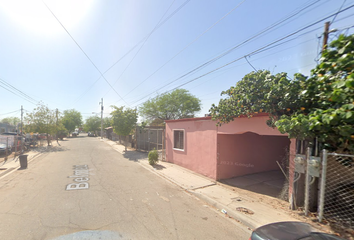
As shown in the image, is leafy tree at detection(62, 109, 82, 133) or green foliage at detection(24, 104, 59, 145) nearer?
green foliage at detection(24, 104, 59, 145)

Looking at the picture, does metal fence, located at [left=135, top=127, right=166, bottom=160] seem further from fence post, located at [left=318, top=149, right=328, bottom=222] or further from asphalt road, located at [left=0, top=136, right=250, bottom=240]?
fence post, located at [left=318, top=149, right=328, bottom=222]

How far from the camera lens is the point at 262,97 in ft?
17.4

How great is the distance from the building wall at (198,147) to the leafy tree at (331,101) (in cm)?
406

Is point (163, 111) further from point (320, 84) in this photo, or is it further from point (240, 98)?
point (320, 84)

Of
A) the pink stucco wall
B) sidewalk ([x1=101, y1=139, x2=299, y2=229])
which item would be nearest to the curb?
sidewalk ([x1=101, y1=139, x2=299, y2=229])

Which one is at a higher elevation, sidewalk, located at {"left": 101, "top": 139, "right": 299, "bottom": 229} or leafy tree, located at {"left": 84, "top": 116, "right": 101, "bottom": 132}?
leafy tree, located at {"left": 84, "top": 116, "right": 101, "bottom": 132}

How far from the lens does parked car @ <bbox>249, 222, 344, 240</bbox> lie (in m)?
2.07

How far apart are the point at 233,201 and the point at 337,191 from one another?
255 centimetres

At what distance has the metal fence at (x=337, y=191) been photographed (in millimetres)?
3816

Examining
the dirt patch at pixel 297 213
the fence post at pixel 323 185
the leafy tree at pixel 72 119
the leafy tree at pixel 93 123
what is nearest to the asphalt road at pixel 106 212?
the dirt patch at pixel 297 213

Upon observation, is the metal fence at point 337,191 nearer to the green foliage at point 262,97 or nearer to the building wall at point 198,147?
the green foliage at point 262,97

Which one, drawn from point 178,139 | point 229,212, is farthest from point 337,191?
point 178,139

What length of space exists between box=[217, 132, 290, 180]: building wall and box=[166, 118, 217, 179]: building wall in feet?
1.42

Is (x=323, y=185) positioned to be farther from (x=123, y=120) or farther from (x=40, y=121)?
(x=40, y=121)
